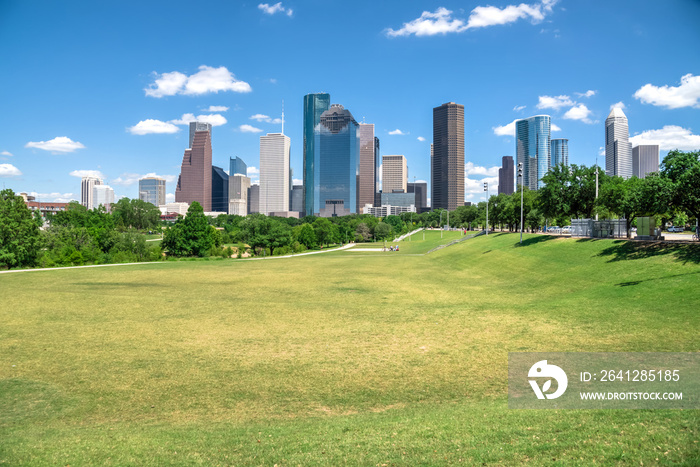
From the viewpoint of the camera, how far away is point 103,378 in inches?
511

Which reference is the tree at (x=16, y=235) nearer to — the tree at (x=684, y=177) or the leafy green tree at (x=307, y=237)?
the leafy green tree at (x=307, y=237)

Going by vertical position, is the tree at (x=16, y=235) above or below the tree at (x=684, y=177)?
below

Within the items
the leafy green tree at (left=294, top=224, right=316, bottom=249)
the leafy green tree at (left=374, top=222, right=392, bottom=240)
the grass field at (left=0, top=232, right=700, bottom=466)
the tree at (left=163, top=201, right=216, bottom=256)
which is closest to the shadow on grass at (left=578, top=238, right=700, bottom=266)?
the grass field at (left=0, top=232, right=700, bottom=466)

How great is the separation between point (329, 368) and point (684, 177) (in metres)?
31.5

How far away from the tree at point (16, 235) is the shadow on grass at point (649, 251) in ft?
228

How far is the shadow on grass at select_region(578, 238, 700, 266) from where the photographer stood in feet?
90.1

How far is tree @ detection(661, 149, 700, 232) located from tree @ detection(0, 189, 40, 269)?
73.4 meters

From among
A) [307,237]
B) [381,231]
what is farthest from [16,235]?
[381,231]

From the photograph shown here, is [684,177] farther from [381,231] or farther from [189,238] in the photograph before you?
[381,231]

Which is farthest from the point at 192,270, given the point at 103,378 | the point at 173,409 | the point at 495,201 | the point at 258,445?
the point at 495,201

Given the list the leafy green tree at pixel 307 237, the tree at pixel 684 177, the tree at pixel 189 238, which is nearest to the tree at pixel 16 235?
the tree at pixel 189 238

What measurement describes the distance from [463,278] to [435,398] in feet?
97.5

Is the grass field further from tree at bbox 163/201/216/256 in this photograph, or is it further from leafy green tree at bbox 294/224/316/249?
leafy green tree at bbox 294/224/316/249

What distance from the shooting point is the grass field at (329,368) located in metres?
7.93
